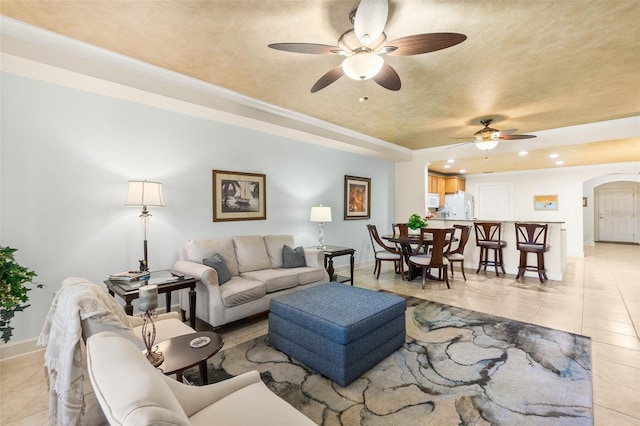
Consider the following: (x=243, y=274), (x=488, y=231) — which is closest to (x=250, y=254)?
(x=243, y=274)

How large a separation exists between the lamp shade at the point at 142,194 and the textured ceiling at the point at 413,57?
3.90 feet

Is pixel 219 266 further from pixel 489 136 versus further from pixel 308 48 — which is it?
pixel 489 136

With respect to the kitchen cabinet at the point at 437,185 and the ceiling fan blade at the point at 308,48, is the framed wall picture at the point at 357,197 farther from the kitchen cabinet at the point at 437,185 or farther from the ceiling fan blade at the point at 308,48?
the ceiling fan blade at the point at 308,48

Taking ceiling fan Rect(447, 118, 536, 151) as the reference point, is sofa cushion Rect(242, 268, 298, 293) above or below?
below

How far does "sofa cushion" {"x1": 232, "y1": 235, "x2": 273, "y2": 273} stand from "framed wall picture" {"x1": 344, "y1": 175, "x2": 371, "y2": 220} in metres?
2.43

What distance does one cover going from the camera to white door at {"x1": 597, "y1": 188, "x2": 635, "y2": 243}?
31.9 ft

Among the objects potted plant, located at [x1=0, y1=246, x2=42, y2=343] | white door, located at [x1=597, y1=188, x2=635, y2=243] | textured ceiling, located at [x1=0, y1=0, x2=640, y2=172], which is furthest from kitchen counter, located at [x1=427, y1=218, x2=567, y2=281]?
white door, located at [x1=597, y1=188, x2=635, y2=243]

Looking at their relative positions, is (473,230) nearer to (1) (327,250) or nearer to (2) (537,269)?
(2) (537,269)

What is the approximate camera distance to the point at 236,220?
4078mm

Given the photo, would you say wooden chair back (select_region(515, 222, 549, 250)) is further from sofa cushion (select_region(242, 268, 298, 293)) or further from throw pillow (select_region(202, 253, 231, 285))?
throw pillow (select_region(202, 253, 231, 285))

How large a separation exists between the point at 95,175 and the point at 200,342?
2.27 m

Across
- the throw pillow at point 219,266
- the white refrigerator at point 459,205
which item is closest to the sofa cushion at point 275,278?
the throw pillow at point 219,266

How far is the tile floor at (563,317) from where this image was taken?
6.23 ft

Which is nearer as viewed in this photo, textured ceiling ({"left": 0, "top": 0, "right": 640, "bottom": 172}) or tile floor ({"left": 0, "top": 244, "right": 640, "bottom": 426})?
tile floor ({"left": 0, "top": 244, "right": 640, "bottom": 426})
